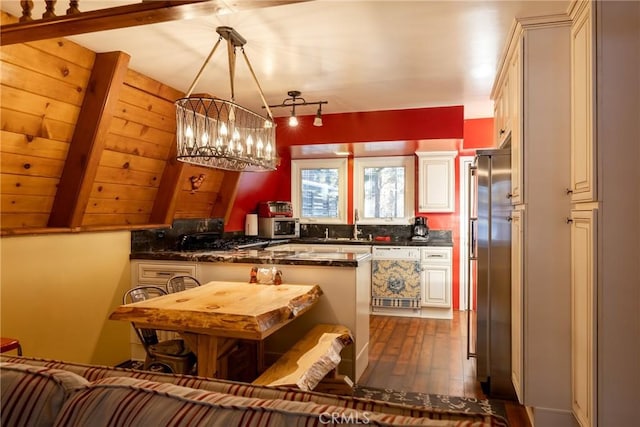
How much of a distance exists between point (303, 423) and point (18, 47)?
2.58 metres

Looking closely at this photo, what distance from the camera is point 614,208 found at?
5.94 ft

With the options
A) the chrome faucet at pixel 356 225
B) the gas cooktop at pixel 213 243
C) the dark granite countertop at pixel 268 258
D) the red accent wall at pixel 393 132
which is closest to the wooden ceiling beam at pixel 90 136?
the dark granite countertop at pixel 268 258

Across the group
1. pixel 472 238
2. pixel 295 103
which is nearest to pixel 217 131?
pixel 295 103

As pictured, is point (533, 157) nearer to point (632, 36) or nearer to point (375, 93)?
point (632, 36)

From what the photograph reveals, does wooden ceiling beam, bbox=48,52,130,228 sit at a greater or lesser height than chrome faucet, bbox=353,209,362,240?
greater

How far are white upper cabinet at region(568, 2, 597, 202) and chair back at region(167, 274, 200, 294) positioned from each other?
2.80 meters

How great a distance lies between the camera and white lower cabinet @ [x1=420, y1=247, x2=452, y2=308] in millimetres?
5020

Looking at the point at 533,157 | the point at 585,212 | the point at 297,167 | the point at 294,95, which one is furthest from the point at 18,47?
the point at 297,167

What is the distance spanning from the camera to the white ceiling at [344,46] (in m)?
2.24

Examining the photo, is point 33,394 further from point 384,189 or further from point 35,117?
point 384,189

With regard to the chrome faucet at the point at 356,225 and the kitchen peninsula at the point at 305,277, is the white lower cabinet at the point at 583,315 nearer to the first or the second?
the kitchen peninsula at the point at 305,277

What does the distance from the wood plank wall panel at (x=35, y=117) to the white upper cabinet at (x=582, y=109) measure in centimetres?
289

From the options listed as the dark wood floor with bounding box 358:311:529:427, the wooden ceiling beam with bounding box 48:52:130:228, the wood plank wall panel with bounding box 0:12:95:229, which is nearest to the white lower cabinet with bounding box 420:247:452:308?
the dark wood floor with bounding box 358:311:529:427

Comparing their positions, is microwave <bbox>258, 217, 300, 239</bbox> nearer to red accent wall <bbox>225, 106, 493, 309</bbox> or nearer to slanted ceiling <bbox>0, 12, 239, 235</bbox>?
red accent wall <bbox>225, 106, 493, 309</bbox>
